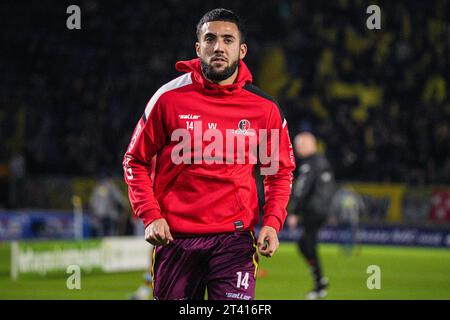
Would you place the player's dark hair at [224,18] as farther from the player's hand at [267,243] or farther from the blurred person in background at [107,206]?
the blurred person in background at [107,206]

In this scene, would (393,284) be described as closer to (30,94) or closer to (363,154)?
(363,154)

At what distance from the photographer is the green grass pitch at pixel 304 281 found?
13823 mm

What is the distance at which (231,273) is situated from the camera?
5945 mm

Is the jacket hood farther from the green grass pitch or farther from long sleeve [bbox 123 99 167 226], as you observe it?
the green grass pitch

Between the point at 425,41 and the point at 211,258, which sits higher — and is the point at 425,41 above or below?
above

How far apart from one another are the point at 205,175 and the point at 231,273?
0.66 m

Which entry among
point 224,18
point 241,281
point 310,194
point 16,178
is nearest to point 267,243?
point 241,281

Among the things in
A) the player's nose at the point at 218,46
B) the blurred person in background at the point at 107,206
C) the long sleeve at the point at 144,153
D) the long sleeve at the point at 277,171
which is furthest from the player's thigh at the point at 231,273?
the blurred person in background at the point at 107,206

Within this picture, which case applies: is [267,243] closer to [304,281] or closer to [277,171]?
[277,171]

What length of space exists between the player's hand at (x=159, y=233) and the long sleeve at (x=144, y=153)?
0.63ft

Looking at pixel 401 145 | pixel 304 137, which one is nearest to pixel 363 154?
pixel 401 145

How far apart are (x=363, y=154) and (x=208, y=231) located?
23641 millimetres

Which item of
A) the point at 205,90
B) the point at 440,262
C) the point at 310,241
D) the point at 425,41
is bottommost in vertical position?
the point at 440,262
